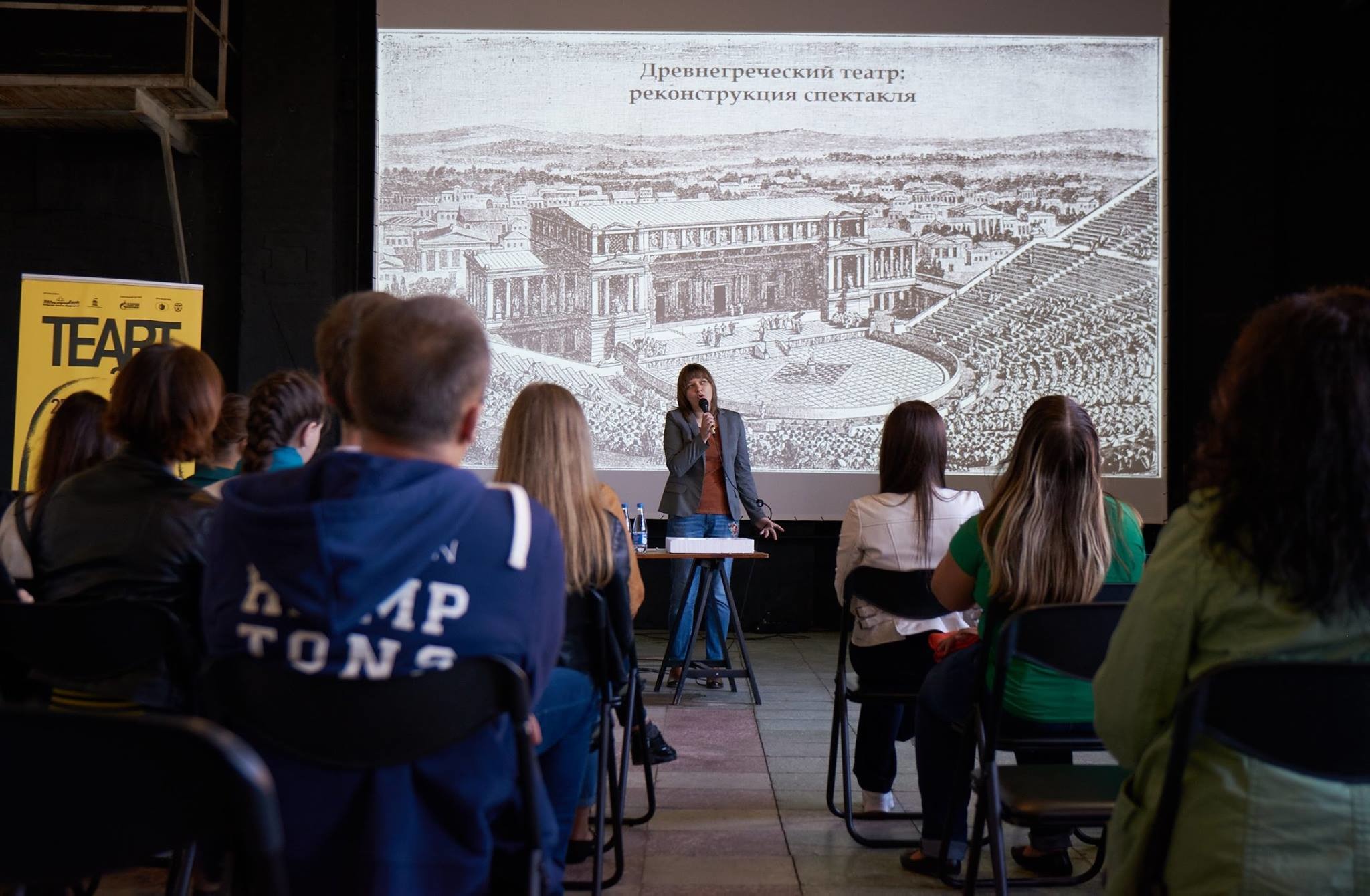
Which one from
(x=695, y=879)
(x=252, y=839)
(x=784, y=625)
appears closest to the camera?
(x=252, y=839)

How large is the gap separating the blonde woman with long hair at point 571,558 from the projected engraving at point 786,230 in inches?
155

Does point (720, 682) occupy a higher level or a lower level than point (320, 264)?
lower

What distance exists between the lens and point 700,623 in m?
4.84

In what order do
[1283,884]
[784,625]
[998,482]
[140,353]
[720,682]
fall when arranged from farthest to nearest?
[784,625] → [720,682] → [998,482] → [140,353] → [1283,884]

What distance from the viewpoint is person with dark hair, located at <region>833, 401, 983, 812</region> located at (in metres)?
2.82

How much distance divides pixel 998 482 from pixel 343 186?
513 cm

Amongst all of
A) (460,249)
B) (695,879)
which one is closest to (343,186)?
(460,249)

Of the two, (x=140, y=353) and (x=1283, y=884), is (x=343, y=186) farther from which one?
(x=1283, y=884)

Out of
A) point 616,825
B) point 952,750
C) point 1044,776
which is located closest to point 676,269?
point 952,750

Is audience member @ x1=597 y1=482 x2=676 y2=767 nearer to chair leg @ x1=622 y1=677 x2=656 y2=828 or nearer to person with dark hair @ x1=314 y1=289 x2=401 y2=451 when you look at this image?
chair leg @ x1=622 y1=677 x2=656 y2=828

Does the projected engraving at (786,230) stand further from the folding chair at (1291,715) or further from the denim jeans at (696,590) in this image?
the folding chair at (1291,715)

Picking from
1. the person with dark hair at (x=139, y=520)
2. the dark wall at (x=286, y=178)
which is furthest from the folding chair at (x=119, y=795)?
the dark wall at (x=286, y=178)

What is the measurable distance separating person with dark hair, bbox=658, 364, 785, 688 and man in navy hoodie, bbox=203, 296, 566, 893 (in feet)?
12.7

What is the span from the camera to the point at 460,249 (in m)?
6.15
